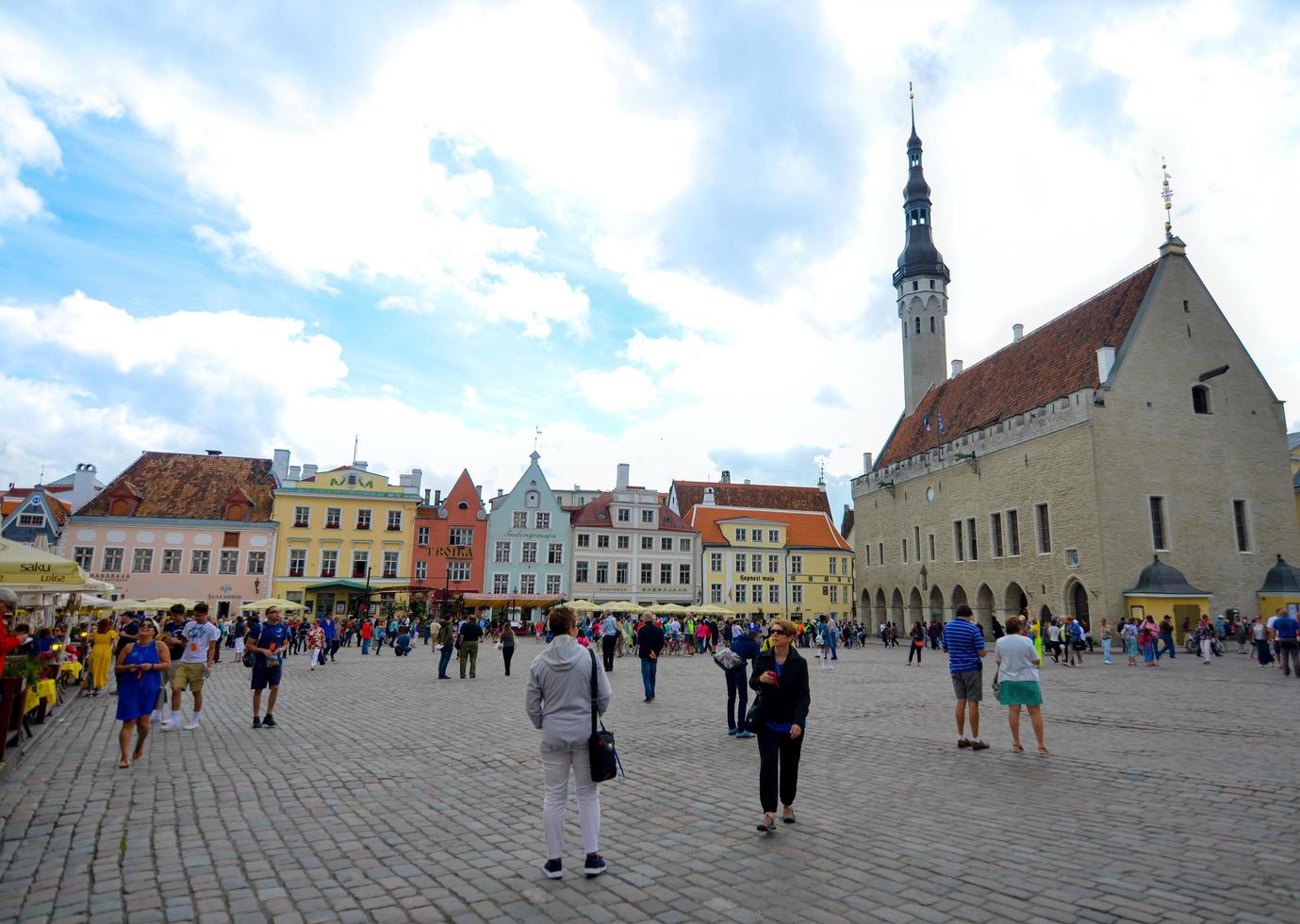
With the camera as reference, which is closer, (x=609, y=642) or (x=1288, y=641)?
(x=1288, y=641)

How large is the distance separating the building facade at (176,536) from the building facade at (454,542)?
9.47 metres

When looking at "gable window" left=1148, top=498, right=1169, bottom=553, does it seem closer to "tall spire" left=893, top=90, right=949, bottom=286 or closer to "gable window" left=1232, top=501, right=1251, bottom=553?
"gable window" left=1232, top=501, right=1251, bottom=553

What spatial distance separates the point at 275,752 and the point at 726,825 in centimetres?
611

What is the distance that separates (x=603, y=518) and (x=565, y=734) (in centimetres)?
5334

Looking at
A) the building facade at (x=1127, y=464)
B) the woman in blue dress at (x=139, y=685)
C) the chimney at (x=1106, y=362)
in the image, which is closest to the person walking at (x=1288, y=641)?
the building facade at (x=1127, y=464)

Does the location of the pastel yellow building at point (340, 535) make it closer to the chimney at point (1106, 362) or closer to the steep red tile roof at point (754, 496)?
the steep red tile roof at point (754, 496)

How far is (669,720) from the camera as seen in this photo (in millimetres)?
12406

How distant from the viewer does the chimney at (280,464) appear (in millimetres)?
53094

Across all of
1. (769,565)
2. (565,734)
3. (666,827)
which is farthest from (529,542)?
(565,734)

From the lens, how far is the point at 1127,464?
1478 inches

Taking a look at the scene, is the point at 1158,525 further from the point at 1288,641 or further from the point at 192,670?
the point at 192,670

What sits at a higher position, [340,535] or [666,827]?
[340,535]

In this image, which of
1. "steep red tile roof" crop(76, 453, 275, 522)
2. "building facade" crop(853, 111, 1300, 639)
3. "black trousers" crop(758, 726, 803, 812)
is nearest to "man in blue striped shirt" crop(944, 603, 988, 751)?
"black trousers" crop(758, 726, 803, 812)

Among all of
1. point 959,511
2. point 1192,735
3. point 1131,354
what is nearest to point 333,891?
point 1192,735
